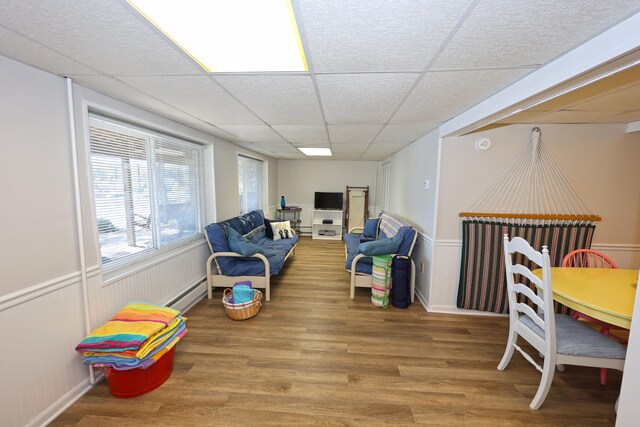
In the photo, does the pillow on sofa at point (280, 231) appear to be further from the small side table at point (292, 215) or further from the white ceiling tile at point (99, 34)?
the white ceiling tile at point (99, 34)

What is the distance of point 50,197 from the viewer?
1.56m

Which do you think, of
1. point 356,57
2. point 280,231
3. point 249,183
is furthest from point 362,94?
point 249,183

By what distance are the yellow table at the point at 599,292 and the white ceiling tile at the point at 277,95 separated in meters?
2.19

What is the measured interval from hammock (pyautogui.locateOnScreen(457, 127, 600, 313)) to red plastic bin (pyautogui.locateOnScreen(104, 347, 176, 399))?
2.98m

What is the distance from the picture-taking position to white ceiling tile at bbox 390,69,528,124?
1.50 m

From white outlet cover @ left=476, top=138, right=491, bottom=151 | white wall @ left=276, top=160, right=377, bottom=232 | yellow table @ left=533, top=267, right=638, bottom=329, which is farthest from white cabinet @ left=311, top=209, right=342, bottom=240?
yellow table @ left=533, top=267, right=638, bottom=329

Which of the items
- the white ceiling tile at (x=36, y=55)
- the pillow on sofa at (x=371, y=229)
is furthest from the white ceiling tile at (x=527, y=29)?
the pillow on sofa at (x=371, y=229)

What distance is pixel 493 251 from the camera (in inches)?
106

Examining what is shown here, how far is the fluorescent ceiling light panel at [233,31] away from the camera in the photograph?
953 mm

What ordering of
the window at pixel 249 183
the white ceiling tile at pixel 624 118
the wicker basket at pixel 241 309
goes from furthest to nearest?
the window at pixel 249 183
the wicker basket at pixel 241 309
the white ceiling tile at pixel 624 118

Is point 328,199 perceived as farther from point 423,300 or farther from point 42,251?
point 42,251

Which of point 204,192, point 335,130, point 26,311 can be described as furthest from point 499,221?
point 26,311

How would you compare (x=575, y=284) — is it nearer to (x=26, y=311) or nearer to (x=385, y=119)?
(x=385, y=119)

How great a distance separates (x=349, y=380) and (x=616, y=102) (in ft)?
9.39
